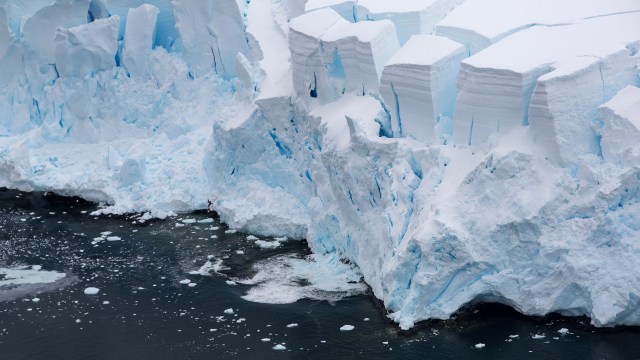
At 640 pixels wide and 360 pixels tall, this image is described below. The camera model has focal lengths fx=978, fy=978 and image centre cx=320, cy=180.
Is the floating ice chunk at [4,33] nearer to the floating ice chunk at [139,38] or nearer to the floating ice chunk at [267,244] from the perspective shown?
the floating ice chunk at [139,38]

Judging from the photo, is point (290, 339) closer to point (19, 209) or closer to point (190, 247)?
point (190, 247)

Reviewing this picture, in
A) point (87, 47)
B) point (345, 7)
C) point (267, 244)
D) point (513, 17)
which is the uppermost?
point (513, 17)

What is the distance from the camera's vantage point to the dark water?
828cm

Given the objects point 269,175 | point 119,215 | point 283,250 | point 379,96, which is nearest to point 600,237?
point 379,96

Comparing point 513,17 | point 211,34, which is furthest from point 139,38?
point 513,17

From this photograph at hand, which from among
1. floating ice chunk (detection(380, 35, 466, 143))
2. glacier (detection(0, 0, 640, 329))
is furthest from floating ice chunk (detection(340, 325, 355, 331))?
floating ice chunk (detection(380, 35, 466, 143))

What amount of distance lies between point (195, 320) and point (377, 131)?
2.56 metres

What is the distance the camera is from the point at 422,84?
9297mm

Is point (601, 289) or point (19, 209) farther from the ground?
point (601, 289)

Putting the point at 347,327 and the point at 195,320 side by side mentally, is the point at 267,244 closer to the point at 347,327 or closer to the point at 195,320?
the point at 195,320

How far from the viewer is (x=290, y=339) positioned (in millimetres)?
8719

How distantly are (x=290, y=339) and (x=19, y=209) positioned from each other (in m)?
5.34

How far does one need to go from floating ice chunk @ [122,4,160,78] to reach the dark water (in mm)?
2883

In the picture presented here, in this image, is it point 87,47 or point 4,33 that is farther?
point 4,33
